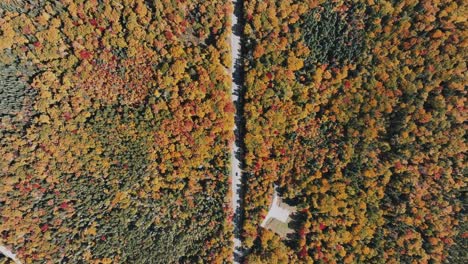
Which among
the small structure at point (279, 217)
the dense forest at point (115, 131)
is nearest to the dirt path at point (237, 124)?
the dense forest at point (115, 131)

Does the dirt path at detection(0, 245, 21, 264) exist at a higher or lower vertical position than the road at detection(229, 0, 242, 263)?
lower

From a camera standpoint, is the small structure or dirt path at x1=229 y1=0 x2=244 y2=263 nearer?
dirt path at x1=229 y1=0 x2=244 y2=263

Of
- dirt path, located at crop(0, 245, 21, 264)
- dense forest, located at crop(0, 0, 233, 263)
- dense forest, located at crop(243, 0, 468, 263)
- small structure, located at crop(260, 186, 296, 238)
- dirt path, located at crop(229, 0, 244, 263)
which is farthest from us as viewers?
small structure, located at crop(260, 186, 296, 238)

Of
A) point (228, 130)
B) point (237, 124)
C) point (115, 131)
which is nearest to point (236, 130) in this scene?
A: point (237, 124)

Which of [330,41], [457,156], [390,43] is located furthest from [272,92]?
[457,156]

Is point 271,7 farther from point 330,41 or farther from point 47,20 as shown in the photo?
point 47,20

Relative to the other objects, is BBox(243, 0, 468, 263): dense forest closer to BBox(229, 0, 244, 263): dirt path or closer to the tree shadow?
the tree shadow

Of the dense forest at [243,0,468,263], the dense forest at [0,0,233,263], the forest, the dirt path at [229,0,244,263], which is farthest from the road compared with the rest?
the dense forest at [243,0,468,263]
